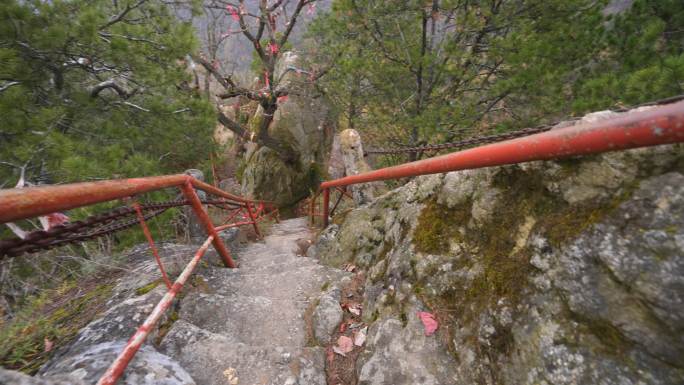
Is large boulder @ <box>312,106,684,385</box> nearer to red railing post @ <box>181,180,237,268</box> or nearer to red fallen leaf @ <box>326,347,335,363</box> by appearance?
red fallen leaf @ <box>326,347,335,363</box>

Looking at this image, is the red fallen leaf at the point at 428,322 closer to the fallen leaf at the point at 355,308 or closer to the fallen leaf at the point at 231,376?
the fallen leaf at the point at 355,308

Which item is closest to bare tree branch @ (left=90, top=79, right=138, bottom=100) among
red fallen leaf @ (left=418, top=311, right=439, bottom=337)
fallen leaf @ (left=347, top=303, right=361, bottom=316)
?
fallen leaf @ (left=347, top=303, right=361, bottom=316)

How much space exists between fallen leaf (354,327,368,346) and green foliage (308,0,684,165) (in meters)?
3.86

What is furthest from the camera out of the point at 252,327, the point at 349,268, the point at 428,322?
the point at 349,268

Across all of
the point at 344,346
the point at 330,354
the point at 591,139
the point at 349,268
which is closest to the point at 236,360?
the point at 330,354

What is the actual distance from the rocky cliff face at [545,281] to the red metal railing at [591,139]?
16.5 inches

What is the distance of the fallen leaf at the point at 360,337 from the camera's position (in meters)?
2.18

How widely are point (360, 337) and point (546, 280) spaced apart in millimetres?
1352

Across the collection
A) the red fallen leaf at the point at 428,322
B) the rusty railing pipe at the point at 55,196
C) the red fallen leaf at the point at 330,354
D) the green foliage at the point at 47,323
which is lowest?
the red fallen leaf at the point at 330,354

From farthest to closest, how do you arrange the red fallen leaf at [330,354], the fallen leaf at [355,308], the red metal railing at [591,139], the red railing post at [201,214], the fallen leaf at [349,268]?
the fallen leaf at [349,268]
the fallen leaf at [355,308]
the red railing post at [201,214]
the red fallen leaf at [330,354]
the red metal railing at [591,139]

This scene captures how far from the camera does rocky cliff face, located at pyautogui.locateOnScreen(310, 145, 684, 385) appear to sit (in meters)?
1.06

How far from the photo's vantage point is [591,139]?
0.97 meters

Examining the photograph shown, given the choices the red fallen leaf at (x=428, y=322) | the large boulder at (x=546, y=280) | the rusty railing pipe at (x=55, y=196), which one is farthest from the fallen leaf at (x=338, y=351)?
the rusty railing pipe at (x=55, y=196)

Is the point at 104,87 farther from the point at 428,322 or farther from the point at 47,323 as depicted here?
the point at 428,322
